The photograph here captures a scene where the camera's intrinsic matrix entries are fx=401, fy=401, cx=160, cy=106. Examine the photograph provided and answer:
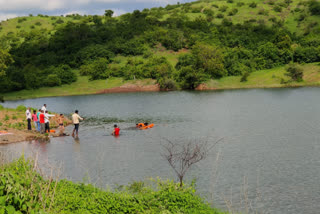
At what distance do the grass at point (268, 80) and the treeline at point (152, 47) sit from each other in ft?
7.25

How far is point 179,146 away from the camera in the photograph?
31.6m

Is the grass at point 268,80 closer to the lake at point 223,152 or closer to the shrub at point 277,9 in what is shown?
the lake at point 223,152

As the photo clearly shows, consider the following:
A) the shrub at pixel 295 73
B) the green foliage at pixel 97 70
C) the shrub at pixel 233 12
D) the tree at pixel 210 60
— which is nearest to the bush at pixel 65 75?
the green foliage at pixel 97 70

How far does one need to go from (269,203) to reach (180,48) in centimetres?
9972

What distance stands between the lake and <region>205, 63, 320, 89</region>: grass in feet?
110

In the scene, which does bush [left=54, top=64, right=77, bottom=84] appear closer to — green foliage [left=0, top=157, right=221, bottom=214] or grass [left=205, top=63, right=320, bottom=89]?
grass [left=205, top=63, right=320, bottom=89]

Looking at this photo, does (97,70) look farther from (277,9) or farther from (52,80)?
(277,9)

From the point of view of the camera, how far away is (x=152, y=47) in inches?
4616

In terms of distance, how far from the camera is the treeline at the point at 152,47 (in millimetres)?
99188

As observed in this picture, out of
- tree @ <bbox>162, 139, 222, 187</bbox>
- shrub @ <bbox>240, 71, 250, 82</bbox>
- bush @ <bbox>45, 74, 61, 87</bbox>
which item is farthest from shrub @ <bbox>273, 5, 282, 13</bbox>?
tree @ <bbox>162, 139, 222, 187</bbox>

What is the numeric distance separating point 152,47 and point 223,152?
91234 mm

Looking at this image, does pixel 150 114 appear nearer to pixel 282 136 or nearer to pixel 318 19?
pixel 282 136

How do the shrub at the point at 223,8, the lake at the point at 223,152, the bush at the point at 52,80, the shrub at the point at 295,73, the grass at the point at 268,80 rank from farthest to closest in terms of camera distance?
the shrub at the point at 223,8, the bush at the point at 52,80, the grass at the point at 268,80, the shrub at the point at 295,73, the lake at the point at 223,152

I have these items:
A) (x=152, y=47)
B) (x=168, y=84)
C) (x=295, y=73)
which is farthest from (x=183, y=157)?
(x=152, y=47)
